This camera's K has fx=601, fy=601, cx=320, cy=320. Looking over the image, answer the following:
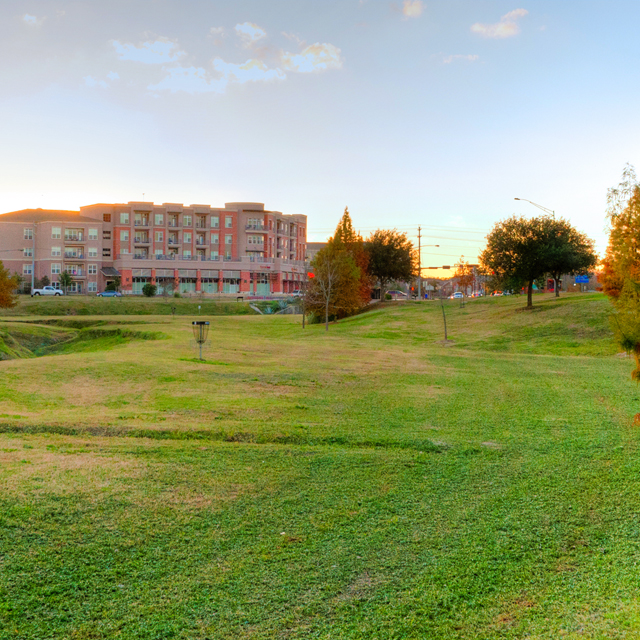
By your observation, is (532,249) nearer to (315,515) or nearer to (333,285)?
(333,285)

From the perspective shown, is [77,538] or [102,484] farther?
[102,484]

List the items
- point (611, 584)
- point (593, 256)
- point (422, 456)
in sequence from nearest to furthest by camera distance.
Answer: point (611, 584) → point (422, 456) → point (593, 256)

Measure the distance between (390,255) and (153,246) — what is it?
46179 millimetres

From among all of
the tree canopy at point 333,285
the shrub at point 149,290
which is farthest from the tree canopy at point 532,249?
the shrub at point 149,290

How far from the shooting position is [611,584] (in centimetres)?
483

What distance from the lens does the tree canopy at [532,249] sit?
45.3 meters

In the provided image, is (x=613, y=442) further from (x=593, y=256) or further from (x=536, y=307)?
(x=593, y=256)

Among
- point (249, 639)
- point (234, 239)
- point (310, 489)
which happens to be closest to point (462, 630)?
point (249, 639)

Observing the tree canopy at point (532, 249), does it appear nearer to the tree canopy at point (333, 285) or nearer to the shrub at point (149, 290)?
the tree canopy at point (333, 285)

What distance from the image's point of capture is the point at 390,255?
75250 millimetres

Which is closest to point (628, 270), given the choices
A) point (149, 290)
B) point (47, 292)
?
point (149, 290)

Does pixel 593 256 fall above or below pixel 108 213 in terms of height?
below

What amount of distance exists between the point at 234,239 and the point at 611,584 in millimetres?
105984

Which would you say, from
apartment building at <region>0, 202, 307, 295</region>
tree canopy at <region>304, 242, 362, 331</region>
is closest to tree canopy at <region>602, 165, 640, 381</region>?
tree canopy at <region>304, 242, 362, 331</region>
